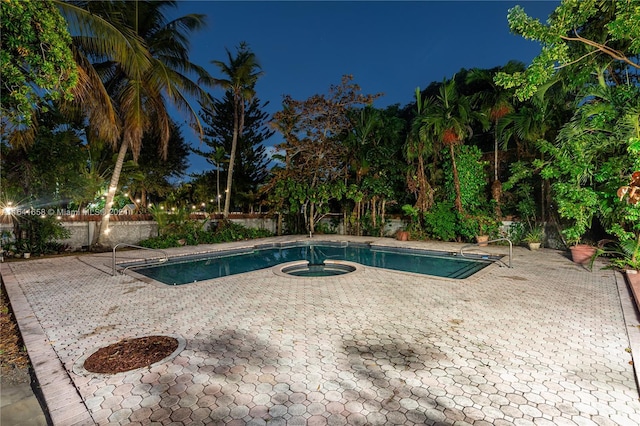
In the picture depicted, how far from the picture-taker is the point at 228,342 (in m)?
3.40

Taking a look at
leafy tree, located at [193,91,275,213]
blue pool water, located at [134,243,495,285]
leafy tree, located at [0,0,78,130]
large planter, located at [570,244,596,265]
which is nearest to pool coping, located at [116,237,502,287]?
blue pool water, located at [134,243,495,285]

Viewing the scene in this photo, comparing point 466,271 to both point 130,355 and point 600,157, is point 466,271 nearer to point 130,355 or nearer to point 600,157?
point 600,157

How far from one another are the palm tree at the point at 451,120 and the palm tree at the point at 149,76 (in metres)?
7.61

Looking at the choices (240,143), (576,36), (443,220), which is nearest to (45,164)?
(240,143)

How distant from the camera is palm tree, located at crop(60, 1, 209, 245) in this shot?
847 centimetres

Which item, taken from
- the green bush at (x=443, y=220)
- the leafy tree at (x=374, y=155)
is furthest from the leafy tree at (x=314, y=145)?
the green bush at (x=443, y=220)

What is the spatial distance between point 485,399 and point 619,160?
6474 millimetres

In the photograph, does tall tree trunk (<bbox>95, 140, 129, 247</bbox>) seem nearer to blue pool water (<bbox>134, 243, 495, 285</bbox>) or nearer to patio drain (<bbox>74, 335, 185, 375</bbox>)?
blue pool water (<bbox>134, 243, 495, 285</bbox>)

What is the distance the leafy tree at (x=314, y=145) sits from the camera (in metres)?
12.9

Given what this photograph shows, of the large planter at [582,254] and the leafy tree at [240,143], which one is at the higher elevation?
the leafy tree at [240,143]

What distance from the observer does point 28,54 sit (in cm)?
346

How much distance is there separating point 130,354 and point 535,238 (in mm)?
11073

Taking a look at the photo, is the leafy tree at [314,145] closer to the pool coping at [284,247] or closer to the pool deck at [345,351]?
the pool coping at [284,247]

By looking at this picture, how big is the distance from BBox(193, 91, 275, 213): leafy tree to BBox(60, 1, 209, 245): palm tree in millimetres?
7417
